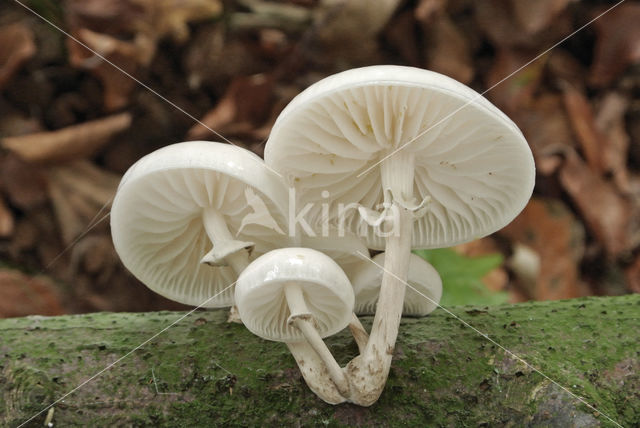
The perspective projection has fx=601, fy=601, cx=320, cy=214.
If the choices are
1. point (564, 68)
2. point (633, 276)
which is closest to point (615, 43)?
point (564, 68)

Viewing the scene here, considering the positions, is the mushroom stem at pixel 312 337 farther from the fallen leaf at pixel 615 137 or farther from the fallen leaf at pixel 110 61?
the fallen leaf at pixel 615 137

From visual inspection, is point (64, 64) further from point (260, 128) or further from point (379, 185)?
point (379, 185)

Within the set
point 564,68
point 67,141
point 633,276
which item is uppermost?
point 564,68

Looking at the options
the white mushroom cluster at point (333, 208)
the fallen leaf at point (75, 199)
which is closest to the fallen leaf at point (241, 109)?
the fallen leaf at point (75, 199)

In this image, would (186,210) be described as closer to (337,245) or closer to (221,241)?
(221,241)

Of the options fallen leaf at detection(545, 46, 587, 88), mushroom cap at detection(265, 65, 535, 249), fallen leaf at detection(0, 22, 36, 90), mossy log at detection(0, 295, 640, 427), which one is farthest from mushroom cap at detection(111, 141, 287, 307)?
fallen leaf at detection(545, 46, 587, 88)

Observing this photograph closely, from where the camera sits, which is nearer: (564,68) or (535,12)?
(535,12)
